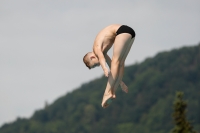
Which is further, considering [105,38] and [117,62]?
[117,62]

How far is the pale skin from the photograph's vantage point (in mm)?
27422

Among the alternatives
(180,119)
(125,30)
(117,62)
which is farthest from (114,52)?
(180,119)

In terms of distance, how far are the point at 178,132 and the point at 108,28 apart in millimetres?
51827

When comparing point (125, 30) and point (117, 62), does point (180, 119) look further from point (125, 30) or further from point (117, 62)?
point (125, 30)

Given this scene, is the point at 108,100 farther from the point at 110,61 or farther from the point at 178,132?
the point at 178,132

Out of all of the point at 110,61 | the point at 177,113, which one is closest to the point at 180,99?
the point at 177,113


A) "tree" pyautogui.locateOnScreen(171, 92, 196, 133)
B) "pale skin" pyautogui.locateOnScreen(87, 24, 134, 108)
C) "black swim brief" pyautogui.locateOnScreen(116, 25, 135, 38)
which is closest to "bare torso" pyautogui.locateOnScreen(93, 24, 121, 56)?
"pale skin" pyautogui.locateOnScreen(87, 24, 134, 108)

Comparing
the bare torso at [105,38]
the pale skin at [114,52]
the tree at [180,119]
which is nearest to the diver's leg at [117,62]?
the pale skin at [114,52]

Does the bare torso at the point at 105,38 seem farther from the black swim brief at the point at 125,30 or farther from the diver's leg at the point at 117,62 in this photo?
the diver's leg at the point at 117,62

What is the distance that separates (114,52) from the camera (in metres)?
27.6

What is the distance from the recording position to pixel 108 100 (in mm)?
27422

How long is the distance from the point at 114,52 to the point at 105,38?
1.57ft

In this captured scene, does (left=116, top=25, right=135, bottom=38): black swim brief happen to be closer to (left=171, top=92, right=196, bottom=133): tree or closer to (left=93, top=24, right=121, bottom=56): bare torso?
(left=93, top=24, right=121, bottom=56): bare torso

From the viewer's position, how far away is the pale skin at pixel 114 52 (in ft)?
90.0
